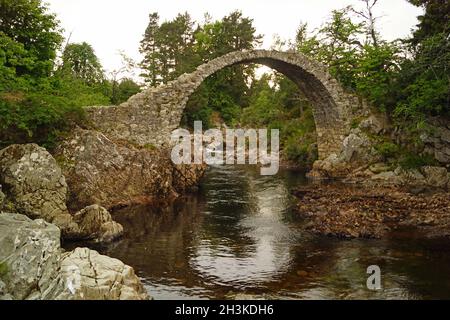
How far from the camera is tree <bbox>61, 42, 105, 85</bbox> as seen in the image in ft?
101

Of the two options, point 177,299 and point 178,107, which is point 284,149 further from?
point 177,299

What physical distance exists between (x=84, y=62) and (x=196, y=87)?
49.6ft

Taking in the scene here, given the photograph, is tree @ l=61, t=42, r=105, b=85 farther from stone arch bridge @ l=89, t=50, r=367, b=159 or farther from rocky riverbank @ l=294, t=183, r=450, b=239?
rocky riverbank @ l=294, t=183, r=450, b=239

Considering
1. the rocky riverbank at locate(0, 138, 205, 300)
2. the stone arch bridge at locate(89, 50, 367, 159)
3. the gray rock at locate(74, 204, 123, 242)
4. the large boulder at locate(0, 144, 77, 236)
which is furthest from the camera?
the stone arch bridge at locate(89, 50, 367, 159)

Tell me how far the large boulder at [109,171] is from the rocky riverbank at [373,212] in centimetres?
568

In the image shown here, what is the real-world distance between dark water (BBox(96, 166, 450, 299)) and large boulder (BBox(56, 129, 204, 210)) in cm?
97

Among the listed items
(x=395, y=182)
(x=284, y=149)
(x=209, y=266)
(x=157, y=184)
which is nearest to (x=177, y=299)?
(x=209, y=266)

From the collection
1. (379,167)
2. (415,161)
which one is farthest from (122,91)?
(415,161)

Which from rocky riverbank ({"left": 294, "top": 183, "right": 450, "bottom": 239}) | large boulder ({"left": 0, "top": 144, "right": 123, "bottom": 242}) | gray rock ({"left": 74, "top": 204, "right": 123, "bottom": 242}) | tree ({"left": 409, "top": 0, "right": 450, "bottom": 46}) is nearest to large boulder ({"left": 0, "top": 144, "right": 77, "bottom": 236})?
large boulder ({"left": 0, "top": 144, "right": 123, "bottom": 242})

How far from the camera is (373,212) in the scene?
13.8m

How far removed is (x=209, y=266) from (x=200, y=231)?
325 centimetres

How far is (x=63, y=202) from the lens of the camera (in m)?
12.2

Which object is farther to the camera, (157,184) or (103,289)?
(157,184)

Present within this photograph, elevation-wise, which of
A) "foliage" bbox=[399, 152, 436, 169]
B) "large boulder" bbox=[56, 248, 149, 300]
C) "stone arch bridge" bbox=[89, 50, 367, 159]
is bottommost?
"large boulder" bbox=[56, 248, 149, 300]
